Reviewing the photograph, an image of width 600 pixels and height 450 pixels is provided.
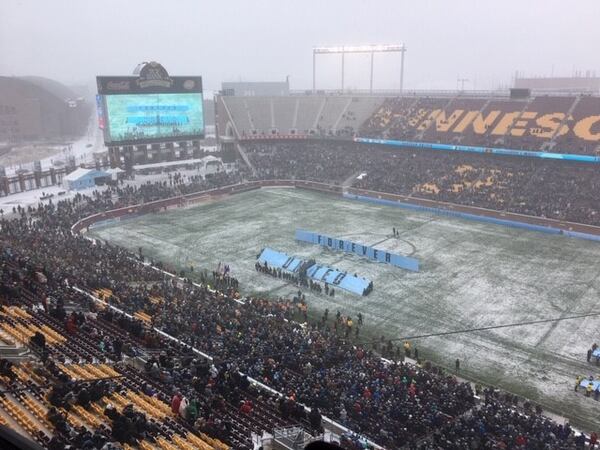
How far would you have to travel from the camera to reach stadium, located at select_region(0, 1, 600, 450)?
14688 mm

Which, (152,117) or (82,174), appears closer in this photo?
(82,174)

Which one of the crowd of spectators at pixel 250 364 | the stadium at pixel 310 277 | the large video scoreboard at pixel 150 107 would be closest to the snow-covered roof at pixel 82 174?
the stadium at pixel 310 277

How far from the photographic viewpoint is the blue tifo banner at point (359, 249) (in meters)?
33.1

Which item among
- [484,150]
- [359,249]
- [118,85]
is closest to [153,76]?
[118,85]

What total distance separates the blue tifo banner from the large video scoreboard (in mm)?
→ 25251

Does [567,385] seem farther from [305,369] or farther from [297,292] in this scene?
[297,292]

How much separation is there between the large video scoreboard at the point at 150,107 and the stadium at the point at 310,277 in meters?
0.21

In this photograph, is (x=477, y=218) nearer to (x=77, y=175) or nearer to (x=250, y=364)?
(x=250, y=364)

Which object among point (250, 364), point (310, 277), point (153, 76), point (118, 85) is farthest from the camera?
point (153, 76)

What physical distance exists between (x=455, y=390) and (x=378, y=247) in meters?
20.1

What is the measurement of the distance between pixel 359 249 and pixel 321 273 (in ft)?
17.7

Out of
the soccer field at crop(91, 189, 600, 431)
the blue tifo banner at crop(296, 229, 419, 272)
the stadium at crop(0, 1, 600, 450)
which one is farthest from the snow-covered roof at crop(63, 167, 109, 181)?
the blue tifo banner at crop(296, 229, 419, 272)

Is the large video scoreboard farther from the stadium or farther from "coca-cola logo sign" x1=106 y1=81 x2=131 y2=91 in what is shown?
the stadium

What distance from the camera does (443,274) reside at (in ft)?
106
